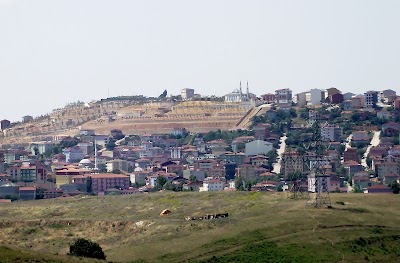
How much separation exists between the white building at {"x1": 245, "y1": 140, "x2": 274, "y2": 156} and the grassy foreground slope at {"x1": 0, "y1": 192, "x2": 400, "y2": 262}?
7156 centimetres

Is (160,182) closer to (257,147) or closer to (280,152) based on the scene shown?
(257,147)

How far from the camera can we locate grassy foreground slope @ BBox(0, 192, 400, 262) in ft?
210

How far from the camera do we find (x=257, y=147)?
164000 millimetres

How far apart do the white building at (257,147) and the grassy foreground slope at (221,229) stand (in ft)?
235

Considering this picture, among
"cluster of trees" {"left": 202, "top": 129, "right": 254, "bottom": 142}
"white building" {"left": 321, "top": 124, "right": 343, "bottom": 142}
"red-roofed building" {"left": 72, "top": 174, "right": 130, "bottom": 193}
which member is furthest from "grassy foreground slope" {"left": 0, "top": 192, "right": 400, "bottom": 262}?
"cluster of trees" {"left": 202, "top": 129, "right": 254, "bottom": 142}

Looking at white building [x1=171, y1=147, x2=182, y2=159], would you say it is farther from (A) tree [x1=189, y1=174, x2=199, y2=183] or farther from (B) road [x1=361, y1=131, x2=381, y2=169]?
(B) road [x1=361, y1=131, x2=381, y2=169]

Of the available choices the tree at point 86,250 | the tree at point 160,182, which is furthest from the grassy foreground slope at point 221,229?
the tree at point 160,182

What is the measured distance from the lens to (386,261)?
6391cm

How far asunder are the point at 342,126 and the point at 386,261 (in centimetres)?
11044

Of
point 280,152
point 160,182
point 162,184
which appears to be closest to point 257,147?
point 280,152

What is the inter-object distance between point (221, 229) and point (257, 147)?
94679 millimetres

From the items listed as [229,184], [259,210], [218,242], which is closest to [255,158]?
[229,184]

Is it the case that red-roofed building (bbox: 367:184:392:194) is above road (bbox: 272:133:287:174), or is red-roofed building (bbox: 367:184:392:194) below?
below

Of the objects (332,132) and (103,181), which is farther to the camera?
(332,132)
